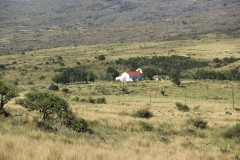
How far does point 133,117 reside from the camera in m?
32.4

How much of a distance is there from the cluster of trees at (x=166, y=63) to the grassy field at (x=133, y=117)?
4693 mm

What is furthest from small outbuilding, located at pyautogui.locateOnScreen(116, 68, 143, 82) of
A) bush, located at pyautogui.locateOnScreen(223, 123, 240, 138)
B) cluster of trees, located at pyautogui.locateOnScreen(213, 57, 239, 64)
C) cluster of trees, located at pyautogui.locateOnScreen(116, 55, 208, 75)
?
bush, located at pyautogui.locateOnScreen(223, 123, 240, 138)

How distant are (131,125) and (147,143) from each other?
8.56 m

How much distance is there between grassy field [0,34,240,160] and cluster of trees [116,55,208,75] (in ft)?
15.4

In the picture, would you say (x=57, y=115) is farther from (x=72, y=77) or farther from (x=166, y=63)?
(x=166, y=63)

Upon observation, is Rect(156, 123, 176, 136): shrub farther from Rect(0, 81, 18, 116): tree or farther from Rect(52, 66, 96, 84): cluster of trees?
Rect(52, 66, 96, 84): cluster of trees

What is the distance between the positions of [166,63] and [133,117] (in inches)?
3771

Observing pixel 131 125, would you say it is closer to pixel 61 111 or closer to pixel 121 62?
pixel 61 111

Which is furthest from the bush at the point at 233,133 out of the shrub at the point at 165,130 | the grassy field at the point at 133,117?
the shrub at the point at 165,130

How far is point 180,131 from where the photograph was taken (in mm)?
24938

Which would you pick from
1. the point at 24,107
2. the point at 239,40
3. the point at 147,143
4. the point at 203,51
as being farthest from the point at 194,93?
the point at 239,40

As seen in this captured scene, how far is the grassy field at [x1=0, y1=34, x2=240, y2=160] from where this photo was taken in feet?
32.9

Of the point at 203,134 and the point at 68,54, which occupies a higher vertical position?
the point at 68,54

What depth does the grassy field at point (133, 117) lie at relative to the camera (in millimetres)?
10032
